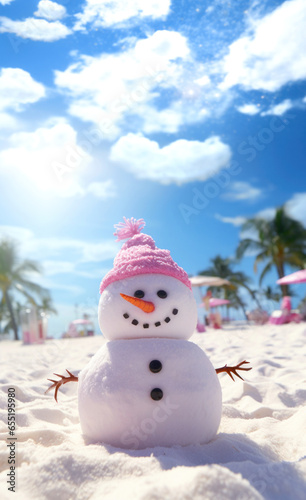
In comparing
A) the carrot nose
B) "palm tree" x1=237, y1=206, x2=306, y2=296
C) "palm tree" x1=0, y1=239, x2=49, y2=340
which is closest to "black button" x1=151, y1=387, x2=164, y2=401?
the carrot nose

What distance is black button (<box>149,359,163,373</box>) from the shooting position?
1.90 meters

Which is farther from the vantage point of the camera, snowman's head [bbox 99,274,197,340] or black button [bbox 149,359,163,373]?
snowman's head [bbox 99,274,197,340]

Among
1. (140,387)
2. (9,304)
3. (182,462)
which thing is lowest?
(182,462)

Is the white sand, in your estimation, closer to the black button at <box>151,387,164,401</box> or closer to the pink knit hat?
the black button at <box>151,387,164,401</box>

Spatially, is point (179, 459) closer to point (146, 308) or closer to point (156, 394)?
point (156, 394)

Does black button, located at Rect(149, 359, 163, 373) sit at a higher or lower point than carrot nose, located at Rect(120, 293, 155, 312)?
lower

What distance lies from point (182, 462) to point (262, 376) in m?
2.18

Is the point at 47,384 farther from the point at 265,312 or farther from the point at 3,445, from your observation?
the point at 265,312

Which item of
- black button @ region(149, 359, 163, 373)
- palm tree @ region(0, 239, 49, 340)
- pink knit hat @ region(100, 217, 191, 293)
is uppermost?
palm tree @ region(0, 239, 49, 340)

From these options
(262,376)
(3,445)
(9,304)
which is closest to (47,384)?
(3,445)

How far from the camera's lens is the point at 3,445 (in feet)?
6.63

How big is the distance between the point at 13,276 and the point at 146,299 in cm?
2195

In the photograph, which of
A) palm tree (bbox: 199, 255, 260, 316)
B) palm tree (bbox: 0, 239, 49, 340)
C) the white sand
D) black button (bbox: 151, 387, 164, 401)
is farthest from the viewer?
palm tree (bbox: 199, 255, 260, 316)

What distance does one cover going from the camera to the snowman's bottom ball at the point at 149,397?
1863 millimetres
